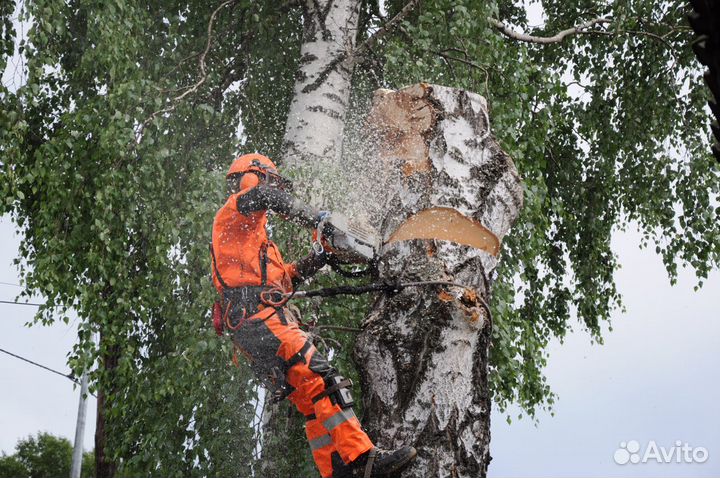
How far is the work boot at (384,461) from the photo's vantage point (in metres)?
3.12

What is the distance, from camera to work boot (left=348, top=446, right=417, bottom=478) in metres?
3.12

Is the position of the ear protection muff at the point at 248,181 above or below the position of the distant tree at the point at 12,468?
below

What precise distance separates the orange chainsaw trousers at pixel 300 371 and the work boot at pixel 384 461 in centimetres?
32

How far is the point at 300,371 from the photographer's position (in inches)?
161

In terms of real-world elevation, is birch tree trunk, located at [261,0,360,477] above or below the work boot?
above

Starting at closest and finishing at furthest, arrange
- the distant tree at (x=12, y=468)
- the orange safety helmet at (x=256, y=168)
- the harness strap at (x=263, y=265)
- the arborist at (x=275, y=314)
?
the arborist at (x=275, y=314)
the harness strap at (x=263, y=265)
the orange safety helmet at (x=256, y=168)
the distant tree at (x=12, y=468)

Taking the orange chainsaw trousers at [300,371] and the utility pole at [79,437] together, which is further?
the utility pole at [79,437]

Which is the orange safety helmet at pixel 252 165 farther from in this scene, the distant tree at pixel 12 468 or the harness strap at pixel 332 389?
the distant tree at pixel 12 468

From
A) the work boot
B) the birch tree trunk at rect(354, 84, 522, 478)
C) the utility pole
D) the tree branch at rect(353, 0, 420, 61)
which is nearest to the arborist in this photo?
the work boot

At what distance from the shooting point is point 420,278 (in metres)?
3.33

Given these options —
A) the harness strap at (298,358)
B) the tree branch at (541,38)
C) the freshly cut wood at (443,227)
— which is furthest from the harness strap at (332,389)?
the tree branch at (541,38)

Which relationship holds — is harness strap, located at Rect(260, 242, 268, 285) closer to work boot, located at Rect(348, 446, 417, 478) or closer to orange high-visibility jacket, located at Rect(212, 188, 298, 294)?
orange high-visibility jacket, located at Rect(212, 188, 298, 294)

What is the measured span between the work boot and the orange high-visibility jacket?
3.92 ft

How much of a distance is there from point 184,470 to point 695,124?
5734 millimetres
